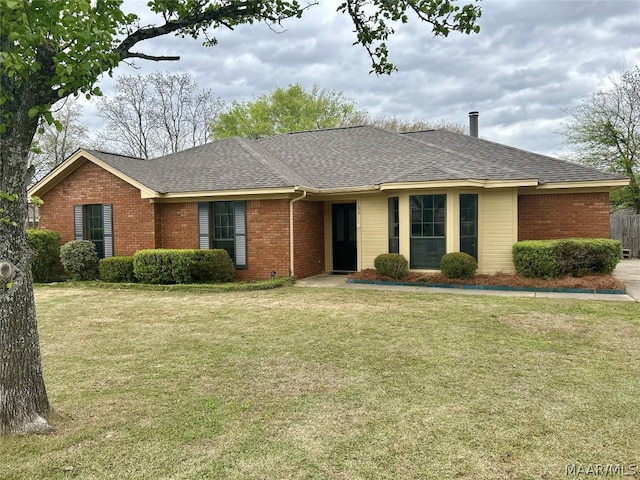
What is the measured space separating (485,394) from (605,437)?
103 cm

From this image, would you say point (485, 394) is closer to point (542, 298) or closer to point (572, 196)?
point (542, 298)

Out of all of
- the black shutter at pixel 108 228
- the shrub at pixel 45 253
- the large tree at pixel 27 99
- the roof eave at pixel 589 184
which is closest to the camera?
the large tree at pixel 27 99

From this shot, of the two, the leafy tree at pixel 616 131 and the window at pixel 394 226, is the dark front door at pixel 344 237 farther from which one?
the leafy tree at pixel 616 131

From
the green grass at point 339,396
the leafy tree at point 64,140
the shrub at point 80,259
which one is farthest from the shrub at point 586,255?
the leafy tree at point 64,140

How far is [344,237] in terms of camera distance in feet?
45.6

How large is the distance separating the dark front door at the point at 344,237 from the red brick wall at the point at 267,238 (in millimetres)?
2600

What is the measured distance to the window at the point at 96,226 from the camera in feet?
43.6

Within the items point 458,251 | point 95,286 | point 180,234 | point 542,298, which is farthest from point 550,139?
point 95,286

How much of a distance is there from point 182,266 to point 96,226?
13.8ft

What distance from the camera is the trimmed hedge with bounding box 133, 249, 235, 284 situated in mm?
11438

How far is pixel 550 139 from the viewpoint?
24.1m

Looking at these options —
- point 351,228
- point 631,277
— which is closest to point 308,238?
point 351,228

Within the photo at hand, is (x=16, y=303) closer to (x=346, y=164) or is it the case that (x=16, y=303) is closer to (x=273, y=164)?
(x=273, y=164)

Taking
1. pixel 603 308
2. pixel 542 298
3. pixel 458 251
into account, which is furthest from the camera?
pixel 458 251
